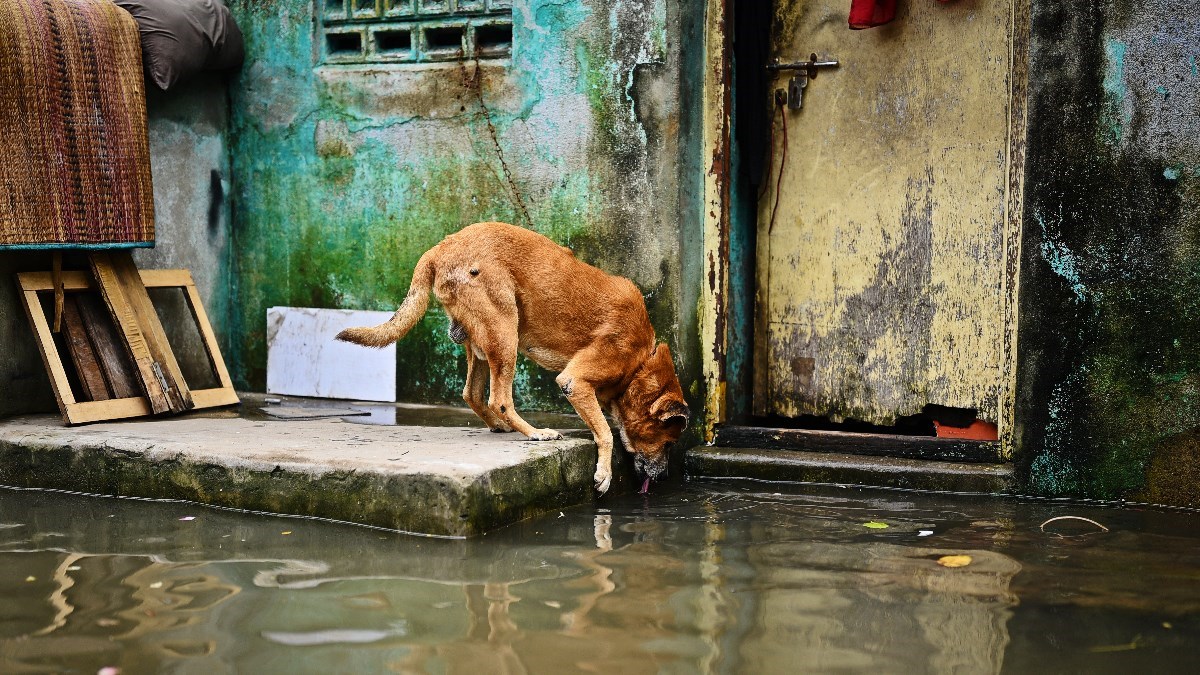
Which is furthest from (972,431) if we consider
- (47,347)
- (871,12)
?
(47,347)

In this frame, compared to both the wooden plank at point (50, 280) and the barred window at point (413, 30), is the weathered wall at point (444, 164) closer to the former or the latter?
the barred window at point (413, 30)

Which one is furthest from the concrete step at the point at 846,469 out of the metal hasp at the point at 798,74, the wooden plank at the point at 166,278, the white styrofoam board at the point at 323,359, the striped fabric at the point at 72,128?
the striped fabric at the point at 72,128

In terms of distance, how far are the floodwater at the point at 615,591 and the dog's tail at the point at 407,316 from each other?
0.94 m

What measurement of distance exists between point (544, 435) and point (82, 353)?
270 cm

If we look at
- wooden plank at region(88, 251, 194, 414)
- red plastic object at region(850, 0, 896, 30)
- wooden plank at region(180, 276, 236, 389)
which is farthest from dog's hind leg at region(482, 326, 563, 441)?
red plastic object at region(850, 0, 896, 30)

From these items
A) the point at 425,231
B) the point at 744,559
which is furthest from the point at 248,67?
the point at 744,559

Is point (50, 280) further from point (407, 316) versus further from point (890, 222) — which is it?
point (890, 222)

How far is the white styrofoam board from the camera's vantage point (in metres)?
7.27

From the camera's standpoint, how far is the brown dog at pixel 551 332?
221 inches

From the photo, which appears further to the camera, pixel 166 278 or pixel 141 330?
pixel 166 278

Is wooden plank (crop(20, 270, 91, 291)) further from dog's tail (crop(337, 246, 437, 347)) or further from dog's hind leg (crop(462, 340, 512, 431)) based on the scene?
dog's hind leg (crop(462, 340, 512, 431))

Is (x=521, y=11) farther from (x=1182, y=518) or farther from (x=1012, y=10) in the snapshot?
(x=1182, y=518)

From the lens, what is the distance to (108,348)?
664 cm

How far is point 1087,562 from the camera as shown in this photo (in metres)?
4.57
